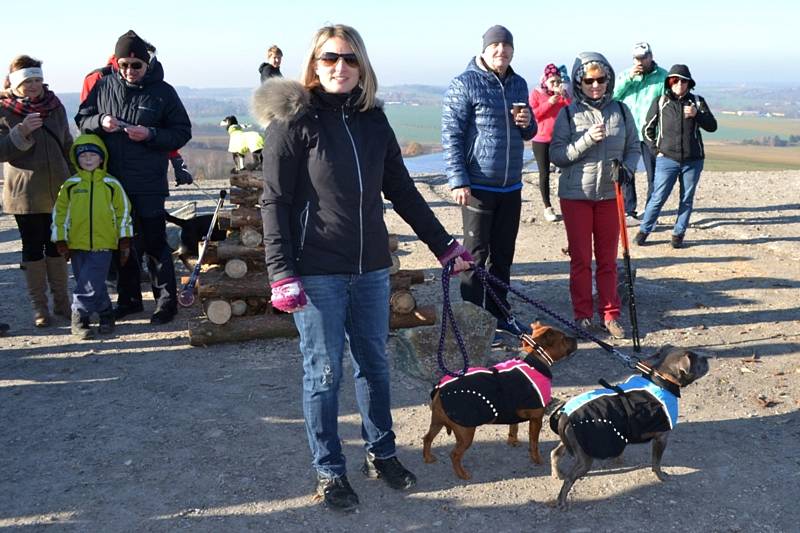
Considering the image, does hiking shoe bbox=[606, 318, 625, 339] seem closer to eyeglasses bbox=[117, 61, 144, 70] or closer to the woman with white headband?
eyeglasses bbox=[117, 61, 144, 70]

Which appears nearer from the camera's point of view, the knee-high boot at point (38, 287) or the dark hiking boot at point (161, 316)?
the knee-high boot at point (38, 287)

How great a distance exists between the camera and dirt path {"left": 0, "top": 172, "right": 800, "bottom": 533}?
12.4 feet

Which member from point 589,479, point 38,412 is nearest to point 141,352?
point 38,412

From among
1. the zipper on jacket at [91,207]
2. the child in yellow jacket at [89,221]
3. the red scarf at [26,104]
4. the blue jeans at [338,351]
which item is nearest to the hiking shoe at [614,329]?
the blue jeans at [338,351]

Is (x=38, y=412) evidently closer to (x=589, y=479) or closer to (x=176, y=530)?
(x=176, y=530)

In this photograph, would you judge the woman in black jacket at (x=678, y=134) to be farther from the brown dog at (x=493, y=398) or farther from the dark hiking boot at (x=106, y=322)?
the dark hiking boot at (x=106, y=322)

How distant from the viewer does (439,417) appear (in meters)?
4.05

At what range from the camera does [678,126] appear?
8.73 meters

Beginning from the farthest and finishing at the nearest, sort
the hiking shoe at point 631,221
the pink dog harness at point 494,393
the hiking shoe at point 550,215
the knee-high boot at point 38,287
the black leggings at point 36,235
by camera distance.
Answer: the hiking shoe at point 550,215
the hiking shoe at point 631,221
the knee-high boot at point 38,287
the black leggings at point 36,235
the pink dog harness at point 494,393

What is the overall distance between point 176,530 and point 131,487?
0.56m

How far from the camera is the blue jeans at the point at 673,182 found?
898cm

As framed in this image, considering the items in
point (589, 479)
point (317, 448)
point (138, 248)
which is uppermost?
point (138, 248)

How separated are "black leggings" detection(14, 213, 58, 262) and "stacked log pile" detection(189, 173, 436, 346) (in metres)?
1.53

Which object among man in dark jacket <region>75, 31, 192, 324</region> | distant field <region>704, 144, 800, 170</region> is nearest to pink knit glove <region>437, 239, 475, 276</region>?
man in dark jacket <region>75, 31, 192, 324</region>
